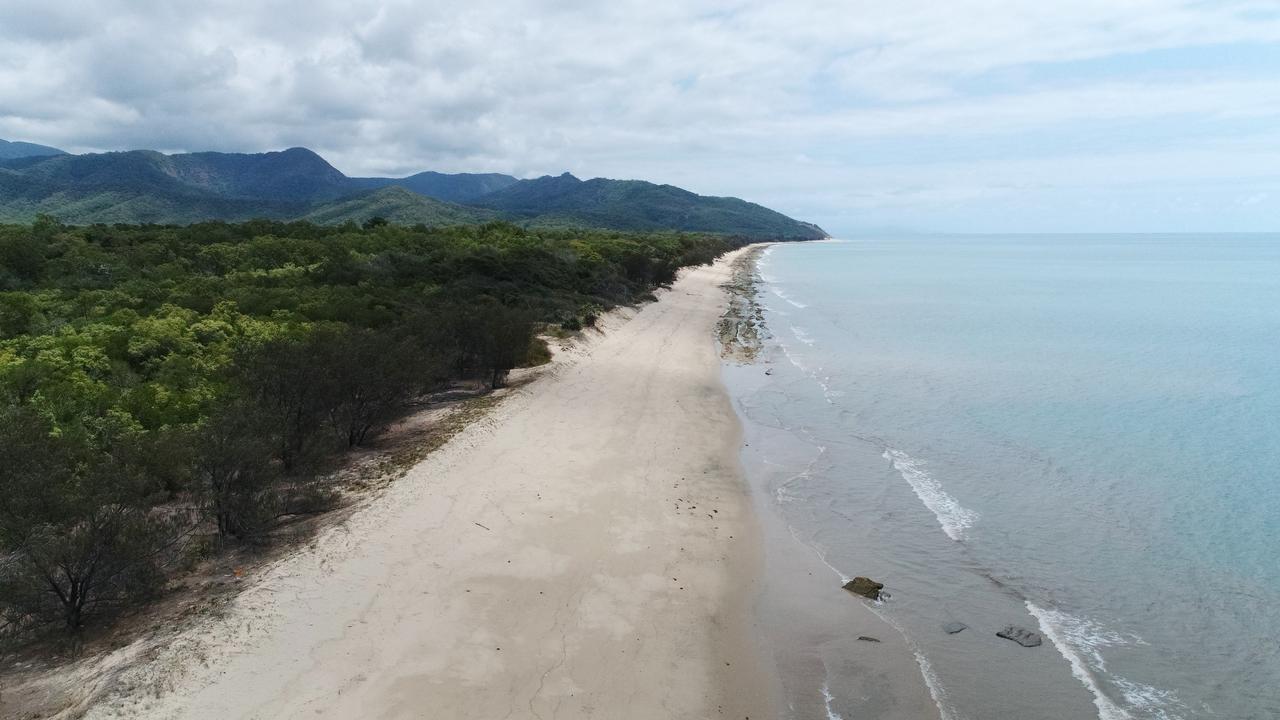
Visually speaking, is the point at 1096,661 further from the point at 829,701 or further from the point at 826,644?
the point at 829,701

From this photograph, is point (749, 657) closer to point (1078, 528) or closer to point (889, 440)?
point (1078, 528)

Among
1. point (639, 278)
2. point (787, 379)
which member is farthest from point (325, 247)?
point (787, 379)

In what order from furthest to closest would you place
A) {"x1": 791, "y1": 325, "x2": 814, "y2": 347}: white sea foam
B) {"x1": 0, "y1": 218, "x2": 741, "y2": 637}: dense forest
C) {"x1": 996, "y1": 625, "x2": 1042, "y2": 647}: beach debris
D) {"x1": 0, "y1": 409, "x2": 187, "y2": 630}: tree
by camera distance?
{"x1": 791, "y1": 325, "x2": 814, "y2": 347}: white sea foam
{"x1": 996, "y1": 625, "x2": 1042, "y2": 647}: beach debris
{"x1": 0, "y1": 218, "x2": 741, "y2": 637}: dense forest
{"x1": 0, "y1": 409, "x2": 187, "y2": 630}: tree

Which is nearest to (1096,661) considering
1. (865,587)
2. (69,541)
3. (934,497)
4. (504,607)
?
(865,587)

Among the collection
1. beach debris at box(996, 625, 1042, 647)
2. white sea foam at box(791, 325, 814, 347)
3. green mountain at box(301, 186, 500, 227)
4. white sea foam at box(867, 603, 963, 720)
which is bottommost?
beach debris at box(996, 625, 1042, 647)

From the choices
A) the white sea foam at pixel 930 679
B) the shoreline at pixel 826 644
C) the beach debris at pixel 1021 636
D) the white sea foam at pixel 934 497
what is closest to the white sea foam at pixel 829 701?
the shoreline at pixel 826 644

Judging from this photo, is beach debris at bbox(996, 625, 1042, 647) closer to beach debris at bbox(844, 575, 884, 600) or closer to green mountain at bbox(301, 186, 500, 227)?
beach debris at bbox(844, 575, 884, 600)

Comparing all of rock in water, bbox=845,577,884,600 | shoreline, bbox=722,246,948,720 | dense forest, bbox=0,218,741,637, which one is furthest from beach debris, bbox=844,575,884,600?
dense forest, bbox=0,218,741,637

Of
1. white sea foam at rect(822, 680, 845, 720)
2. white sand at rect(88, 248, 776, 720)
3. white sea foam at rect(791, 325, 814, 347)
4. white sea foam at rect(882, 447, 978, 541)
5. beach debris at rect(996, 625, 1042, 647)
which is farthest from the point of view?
white sea foam at rect(791, 325, 814, 347)
